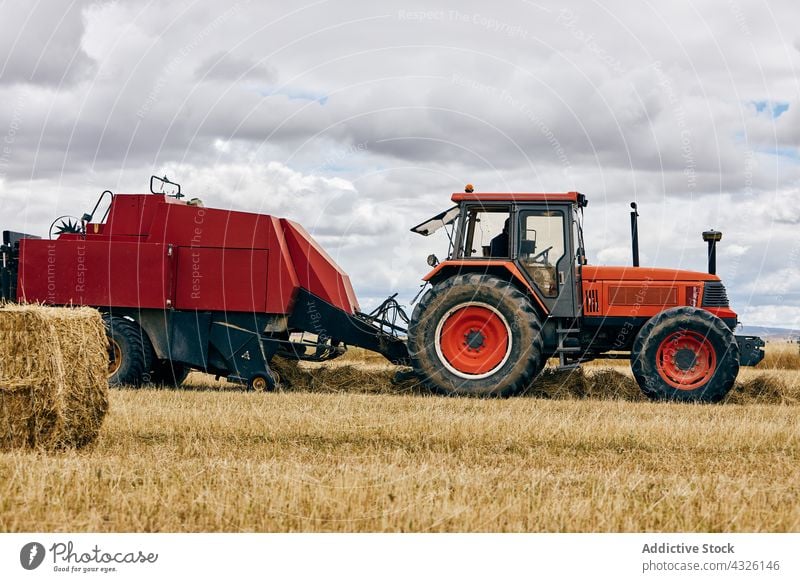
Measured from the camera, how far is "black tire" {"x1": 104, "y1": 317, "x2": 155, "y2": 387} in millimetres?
12195

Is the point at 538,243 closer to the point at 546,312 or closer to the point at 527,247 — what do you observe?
the point at 527,247

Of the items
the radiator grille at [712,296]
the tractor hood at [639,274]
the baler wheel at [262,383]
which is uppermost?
the tractor hood at [639,274]

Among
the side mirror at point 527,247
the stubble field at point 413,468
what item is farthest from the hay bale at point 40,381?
the side mirror at point 527,247

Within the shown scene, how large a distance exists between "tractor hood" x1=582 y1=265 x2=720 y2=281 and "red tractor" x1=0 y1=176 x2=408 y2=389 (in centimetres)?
275

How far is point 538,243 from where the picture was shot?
38.0 ft

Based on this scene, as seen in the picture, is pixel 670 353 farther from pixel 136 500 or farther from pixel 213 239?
pixel 136 500

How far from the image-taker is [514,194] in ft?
38.2

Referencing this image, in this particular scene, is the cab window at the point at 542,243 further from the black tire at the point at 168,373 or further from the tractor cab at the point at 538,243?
the black tire at the point at 168,373

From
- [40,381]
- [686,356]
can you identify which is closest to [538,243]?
[686,356]

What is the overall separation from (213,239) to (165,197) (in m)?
0.99

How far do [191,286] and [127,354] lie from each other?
4.13 feet

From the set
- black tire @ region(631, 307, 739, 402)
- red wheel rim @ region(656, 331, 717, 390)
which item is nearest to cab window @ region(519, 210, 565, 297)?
black tire @ region(631, 307, 739, 402)

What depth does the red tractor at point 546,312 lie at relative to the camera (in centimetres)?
1137

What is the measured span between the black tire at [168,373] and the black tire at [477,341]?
372 cm
